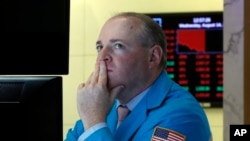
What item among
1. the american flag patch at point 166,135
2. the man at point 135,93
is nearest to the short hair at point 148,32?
the man at point 135,93

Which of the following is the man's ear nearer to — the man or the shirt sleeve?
the man

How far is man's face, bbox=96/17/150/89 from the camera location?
1.04 meters

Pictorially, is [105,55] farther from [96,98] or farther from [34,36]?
[34,36]

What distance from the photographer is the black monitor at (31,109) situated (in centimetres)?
84

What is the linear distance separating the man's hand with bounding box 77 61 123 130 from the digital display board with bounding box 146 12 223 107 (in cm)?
140

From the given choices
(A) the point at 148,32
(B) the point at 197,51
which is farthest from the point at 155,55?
(B) the point at 197,51

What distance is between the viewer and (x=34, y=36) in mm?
842

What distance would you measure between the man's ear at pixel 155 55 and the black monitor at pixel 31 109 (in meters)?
0.31

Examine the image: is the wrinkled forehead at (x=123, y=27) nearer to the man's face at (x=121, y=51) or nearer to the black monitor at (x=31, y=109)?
the man's face at (x=121, y=51)

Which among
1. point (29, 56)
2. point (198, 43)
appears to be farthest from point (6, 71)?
point (198, 43)

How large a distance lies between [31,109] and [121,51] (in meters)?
0.30

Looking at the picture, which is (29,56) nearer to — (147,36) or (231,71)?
(147,36)

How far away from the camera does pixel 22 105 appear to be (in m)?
0.85

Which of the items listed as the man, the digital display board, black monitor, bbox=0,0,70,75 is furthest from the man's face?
the digital display board
